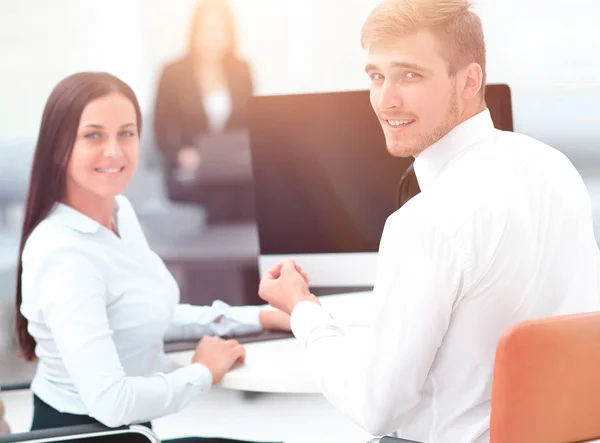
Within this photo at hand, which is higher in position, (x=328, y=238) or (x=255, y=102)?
(x=255, y=102)

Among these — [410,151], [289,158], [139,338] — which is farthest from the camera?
[289,158]

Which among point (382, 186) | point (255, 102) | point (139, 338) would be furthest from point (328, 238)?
point (139, 338)

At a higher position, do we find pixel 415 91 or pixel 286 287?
pixel 415 91

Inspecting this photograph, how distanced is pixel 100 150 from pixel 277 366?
0.67 m

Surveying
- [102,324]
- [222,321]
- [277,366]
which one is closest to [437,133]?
[277,366]

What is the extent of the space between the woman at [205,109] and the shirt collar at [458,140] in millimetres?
2866

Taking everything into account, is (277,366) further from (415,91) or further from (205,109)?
(205,109)

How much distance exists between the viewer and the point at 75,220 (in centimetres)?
195

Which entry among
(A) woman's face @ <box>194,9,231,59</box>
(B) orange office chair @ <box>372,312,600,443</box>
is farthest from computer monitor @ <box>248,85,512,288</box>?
(A) woman's face @ <box>194,9,231,59</box>

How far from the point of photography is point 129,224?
2.21m

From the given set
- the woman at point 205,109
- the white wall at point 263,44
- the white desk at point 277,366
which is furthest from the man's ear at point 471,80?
the woman at point 205,109

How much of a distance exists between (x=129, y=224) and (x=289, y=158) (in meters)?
0.48

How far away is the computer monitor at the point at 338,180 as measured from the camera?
7.63 ft

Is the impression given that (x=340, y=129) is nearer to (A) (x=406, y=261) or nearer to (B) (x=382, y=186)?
(B) (x=382, y=186)
